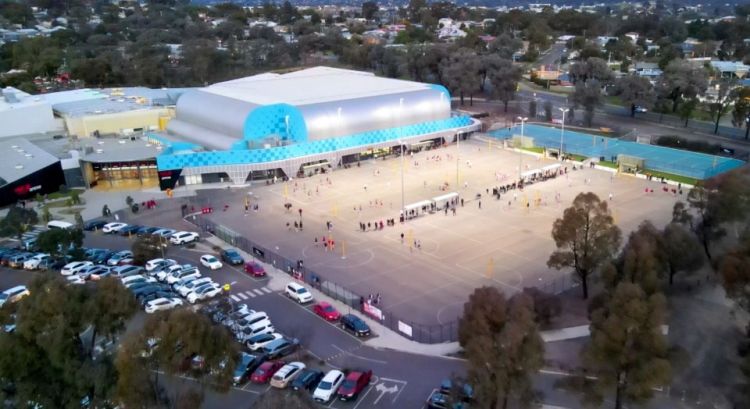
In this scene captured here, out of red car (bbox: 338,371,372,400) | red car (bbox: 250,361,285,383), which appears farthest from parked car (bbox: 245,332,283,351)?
red car (bbox: 338,371,372,400)

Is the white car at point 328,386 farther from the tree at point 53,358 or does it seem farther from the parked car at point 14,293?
the parked car at point 14,293

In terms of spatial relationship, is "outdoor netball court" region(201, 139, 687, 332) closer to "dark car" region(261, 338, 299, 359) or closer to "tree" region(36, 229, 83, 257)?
"dark car" region(261, 338, 299, 359)

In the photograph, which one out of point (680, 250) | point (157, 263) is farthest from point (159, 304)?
point (680, 250)

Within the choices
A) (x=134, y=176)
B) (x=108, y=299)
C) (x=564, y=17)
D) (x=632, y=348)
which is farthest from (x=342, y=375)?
(x=564, y=17)

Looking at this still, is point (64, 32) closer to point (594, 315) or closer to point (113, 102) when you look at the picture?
point (113, 102)

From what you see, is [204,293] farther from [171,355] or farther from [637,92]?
[637,92]

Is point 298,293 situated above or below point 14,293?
below
